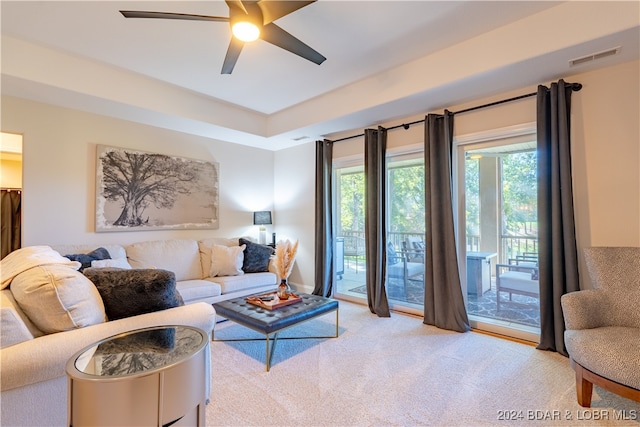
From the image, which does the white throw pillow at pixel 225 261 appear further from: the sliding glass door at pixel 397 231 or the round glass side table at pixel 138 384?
the round glass side table at pixel 138 384

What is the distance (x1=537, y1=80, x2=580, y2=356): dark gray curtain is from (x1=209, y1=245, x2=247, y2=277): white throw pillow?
3.40 m

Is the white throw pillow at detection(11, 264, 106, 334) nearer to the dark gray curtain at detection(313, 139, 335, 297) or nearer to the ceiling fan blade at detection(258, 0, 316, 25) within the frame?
the ceiling fan blade at detection(258, 0, 316, 25)

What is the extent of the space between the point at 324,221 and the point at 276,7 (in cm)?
320

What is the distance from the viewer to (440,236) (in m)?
3.49

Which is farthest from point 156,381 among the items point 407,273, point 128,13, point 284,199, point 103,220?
point 284,199

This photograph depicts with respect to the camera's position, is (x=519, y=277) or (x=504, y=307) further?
(x=504, y=307)

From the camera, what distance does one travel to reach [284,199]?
5492 millimetres

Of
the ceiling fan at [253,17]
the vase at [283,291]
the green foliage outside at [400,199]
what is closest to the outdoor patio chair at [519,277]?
the green foliage outside at [400,199]

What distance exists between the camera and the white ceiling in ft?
7.59

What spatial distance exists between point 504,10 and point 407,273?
3.04 m

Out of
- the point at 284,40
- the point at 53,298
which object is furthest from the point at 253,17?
the point at 53,298

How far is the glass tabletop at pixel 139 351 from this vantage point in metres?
1.20

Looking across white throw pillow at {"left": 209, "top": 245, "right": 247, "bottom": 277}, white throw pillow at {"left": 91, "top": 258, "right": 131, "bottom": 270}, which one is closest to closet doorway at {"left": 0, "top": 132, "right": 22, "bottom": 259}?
white throw pillow at {"left": 91, "top": 258, "right": 131, "bottom": 270}

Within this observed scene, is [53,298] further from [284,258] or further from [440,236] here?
[440,236]
